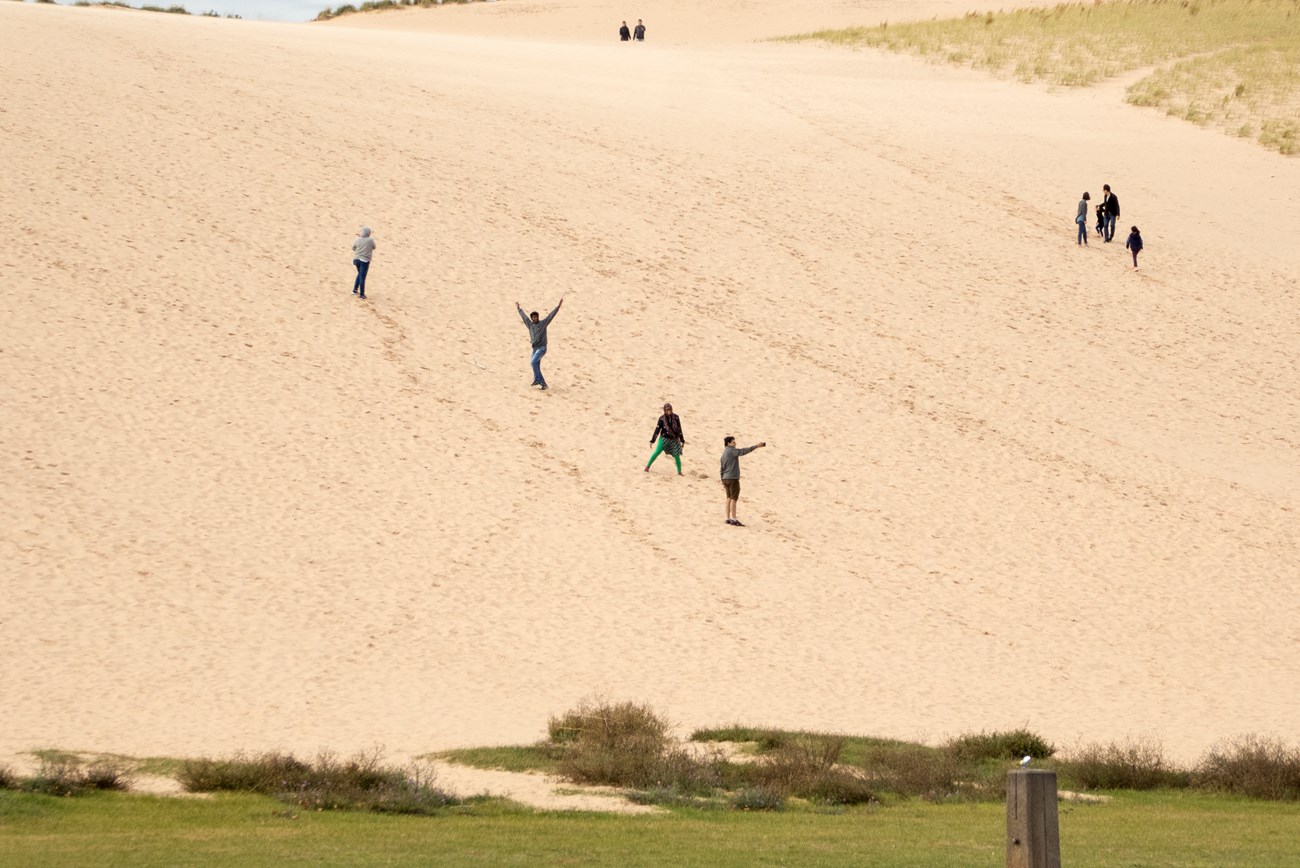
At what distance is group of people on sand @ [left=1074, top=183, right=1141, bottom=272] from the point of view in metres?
37.0

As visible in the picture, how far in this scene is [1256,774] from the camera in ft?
41.7

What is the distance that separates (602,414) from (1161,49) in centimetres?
4028

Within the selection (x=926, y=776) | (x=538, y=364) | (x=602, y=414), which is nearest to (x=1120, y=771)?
(x=926, y=776)

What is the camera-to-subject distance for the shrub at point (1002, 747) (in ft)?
45.9

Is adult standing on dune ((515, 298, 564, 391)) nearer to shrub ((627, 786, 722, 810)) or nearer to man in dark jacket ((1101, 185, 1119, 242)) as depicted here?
shrub ((627, 786, 722, 810))

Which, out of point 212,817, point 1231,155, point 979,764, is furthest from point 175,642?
point 1231,155

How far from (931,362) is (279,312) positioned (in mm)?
13327

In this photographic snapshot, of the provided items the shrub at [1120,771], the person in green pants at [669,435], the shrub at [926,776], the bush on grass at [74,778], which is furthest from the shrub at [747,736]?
the person in green pants at [669,435]

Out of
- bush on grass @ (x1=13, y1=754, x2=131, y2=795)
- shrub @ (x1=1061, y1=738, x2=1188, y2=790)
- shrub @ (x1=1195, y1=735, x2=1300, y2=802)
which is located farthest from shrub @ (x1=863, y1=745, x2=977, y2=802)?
bush on grass @ (x1=13, y1=754, x2=131, y2=795)

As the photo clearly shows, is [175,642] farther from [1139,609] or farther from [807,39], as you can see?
[807,39]

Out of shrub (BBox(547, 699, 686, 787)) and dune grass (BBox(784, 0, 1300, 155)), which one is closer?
shrub (BBox(547, 699, 686, 787))

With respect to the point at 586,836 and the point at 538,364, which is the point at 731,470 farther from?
the point at 586,836

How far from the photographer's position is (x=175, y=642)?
16.9 metres

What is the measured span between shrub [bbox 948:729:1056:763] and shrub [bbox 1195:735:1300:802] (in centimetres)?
148
